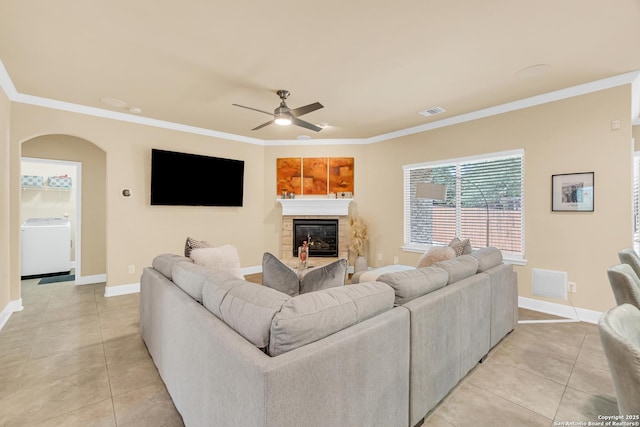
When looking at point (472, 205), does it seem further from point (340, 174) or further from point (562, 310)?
point (340, 174)

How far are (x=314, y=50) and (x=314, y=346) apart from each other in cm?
247

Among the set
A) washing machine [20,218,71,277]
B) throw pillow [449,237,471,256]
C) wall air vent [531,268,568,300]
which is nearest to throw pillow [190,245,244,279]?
throw pillow [449,237,471,256]

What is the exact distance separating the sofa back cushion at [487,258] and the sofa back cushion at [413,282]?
74 cm

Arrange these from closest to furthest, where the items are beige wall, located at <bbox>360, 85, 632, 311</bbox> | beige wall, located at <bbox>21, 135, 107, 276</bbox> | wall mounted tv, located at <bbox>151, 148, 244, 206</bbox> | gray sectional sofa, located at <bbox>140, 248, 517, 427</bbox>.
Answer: gray sectional sofa, located at <bbox>140, 248, 517, 427</bbox> < beige wall, located at <bbox>360, 85, 632, 311</bbox> < wall mounted tv, located at <bbox>151, 148, 244, 206</bbox> < beige wall, located at <bbox>21, 135, 107, 276</bbox>

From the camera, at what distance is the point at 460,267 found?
2279 millimetres

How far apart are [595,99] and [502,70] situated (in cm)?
130

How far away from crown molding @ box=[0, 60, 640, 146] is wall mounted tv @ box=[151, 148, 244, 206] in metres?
0.48

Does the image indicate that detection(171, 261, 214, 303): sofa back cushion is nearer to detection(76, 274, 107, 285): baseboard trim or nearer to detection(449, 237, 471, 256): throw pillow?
detection(449, 237, 471, 256): throw pillow

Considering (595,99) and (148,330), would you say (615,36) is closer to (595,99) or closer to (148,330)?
(595,99)

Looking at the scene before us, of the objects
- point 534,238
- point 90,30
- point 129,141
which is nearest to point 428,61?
point 534,238

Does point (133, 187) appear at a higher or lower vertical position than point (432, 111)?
lower

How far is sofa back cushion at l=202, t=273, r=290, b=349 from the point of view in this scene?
3.92 feet

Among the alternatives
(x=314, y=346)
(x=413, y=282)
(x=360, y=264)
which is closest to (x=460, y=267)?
(x=413, y=282)

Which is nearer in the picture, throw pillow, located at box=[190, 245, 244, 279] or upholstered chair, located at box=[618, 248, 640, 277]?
upholstered chair, located at box=[618, 248, 640, 277]
